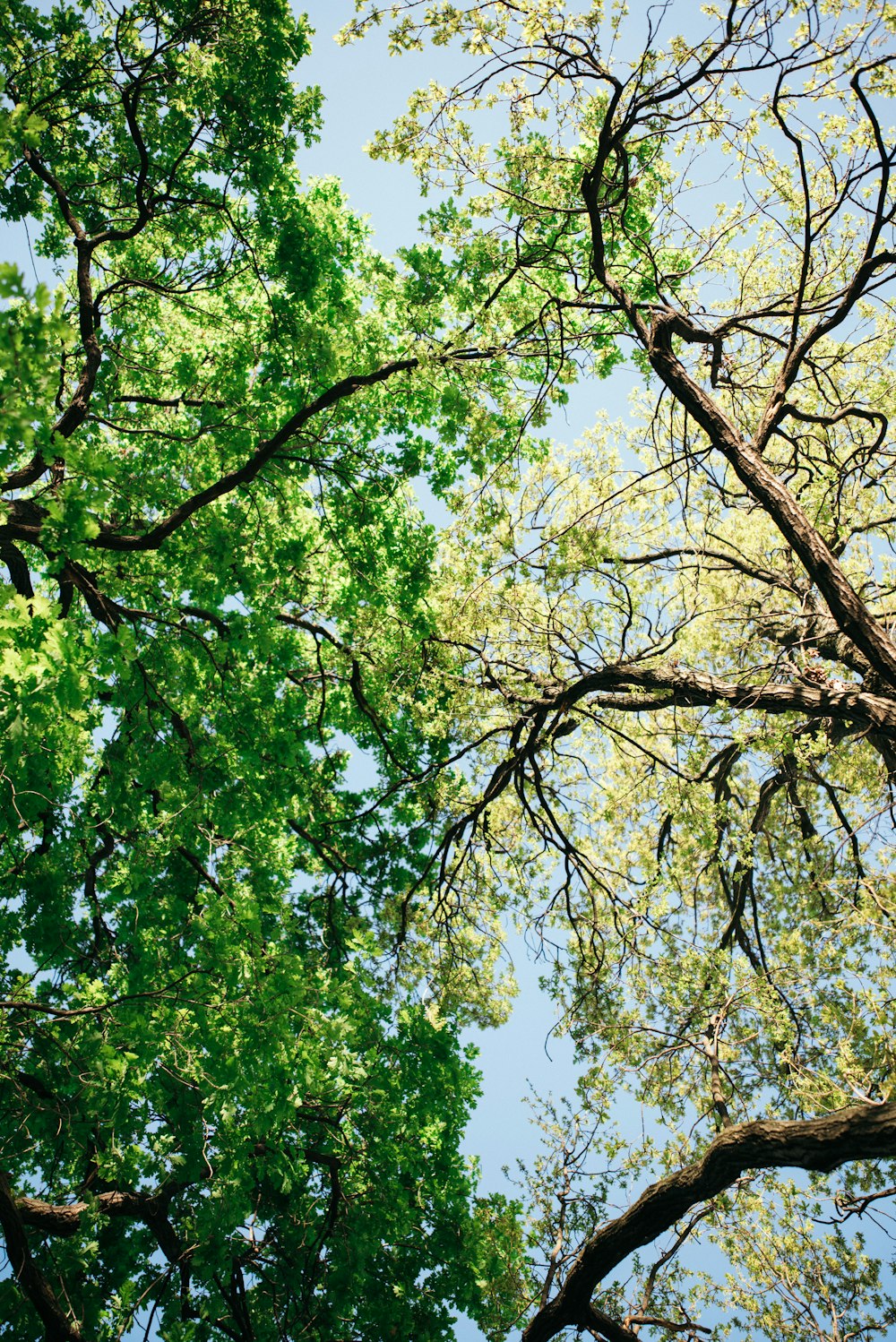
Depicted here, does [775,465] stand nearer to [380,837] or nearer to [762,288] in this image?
[762,288]

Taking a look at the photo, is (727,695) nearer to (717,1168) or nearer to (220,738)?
(717,1168)

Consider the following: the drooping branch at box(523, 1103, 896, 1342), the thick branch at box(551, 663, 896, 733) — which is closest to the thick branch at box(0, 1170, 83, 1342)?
the drooping branch at box(523, 1103, 896, 1342)

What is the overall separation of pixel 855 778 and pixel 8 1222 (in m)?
9.68

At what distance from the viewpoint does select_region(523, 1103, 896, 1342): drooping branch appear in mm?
4531

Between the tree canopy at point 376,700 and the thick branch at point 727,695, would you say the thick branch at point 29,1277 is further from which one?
the thick branch at point 727,695

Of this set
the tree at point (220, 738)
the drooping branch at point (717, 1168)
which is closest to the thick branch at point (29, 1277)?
the tree at point (220, 738)

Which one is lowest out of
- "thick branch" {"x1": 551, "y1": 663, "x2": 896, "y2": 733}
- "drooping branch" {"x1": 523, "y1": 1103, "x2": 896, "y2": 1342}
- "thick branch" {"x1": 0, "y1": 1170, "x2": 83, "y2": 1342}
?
"drooping branch" {"x1": 523, "y1": 1103, "x2": 896, "y2": 1342}

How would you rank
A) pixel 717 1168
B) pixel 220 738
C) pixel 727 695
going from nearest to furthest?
pixel 717 1168 < pixel 727 695 < pixel 220 738

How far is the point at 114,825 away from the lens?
295 inches

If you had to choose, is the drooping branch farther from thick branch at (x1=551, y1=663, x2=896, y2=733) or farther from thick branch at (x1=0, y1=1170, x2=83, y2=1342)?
thick branch at (x1=0, y1=1170, x2=83, y2=1342)

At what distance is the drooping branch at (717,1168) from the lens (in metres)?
4.53

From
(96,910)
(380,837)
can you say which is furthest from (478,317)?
(96,910)

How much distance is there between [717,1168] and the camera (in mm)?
5191

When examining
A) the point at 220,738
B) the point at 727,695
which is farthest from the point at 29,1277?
the point at 727,695
